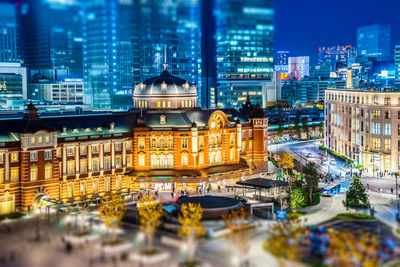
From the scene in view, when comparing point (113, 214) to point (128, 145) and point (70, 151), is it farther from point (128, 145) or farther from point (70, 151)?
point (128, 145)

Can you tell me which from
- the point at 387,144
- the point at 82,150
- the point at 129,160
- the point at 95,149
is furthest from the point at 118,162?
the point at 387,144

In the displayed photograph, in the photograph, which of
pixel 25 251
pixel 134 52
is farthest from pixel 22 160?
pixel 134 52

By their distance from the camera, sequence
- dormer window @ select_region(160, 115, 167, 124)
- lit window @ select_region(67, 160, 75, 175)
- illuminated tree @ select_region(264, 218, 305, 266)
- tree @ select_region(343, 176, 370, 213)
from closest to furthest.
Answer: illuminated tree @ select_region(264, 218, 305, 266) → tree @ select_region(343, 176, 370, 213) → lit window @ select_region(67, 160, 75, 175) → dormer window @ select_region(160, 115, 167, 124)

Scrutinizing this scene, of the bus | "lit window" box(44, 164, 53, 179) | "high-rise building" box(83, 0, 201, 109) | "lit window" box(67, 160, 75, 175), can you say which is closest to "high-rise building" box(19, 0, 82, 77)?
"high-rise building" box(83, 0, 201, 109)

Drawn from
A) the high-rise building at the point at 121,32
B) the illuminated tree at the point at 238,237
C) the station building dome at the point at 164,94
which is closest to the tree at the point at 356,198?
the illuminated tree at the point at 238,237

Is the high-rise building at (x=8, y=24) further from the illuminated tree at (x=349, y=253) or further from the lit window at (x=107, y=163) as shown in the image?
the illuminated tree at (x=349, y=253)

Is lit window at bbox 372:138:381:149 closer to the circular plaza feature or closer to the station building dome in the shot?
the station building dome
